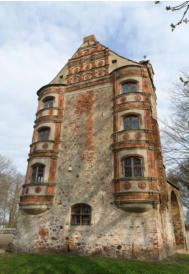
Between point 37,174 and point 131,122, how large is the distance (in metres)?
8.00

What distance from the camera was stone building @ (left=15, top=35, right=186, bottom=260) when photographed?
11.6 m

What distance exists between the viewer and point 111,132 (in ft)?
48.0

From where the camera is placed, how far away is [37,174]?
1503 cm

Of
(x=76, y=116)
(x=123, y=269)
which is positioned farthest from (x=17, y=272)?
(x=76, y=116)

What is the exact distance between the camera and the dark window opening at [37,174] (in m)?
14.9

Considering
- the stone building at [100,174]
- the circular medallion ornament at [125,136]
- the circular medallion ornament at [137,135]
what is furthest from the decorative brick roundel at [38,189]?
the circular medallion ornament at [137,135]

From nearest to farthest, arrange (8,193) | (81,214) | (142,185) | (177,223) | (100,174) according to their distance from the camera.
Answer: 1. (142,185)
2. (81,214)
3. (100,174)
4. (177,223)
5. (8,193)

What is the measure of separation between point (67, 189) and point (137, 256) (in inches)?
237

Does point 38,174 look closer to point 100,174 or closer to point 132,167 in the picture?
point 100,174

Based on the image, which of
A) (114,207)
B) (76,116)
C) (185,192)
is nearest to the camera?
(114,207)

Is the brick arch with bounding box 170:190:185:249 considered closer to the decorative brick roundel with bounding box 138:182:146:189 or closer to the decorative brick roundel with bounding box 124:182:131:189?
the decorative brick roundel with bounding box 138:182:146:189

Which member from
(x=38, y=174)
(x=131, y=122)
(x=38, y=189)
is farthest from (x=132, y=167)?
(x=38, y=174)

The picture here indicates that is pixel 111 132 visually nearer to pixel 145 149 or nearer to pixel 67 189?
pixel 145 149

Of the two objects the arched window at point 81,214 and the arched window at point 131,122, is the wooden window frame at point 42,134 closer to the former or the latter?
the arched window at point 81,214
